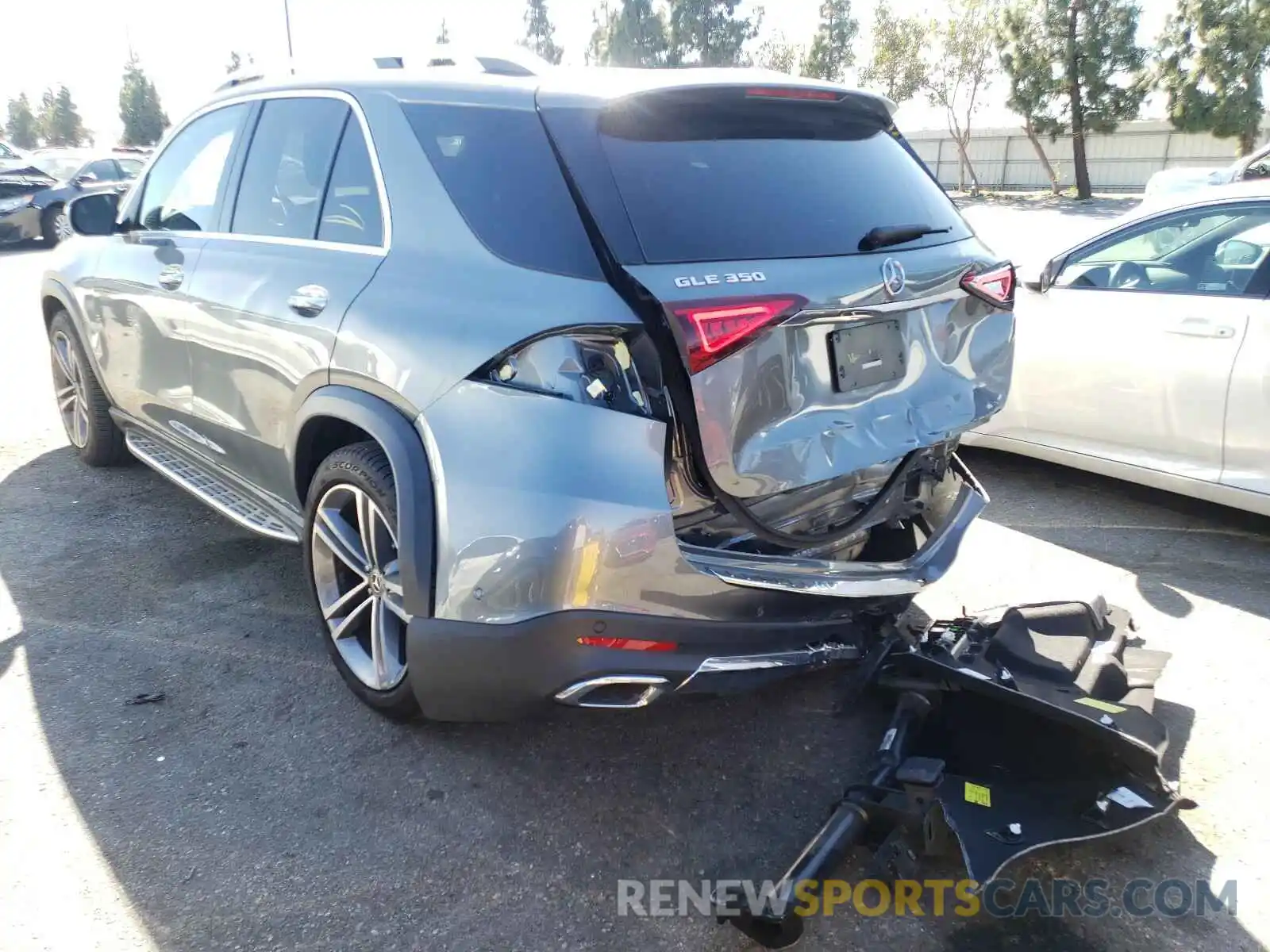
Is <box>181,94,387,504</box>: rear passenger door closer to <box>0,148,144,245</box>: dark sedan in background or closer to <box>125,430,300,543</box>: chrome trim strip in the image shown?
<box>125,430,300,543</box>: chrome trim strip

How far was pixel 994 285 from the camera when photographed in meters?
3.01

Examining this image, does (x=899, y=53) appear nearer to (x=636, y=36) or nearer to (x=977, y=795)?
(x=636, y=36)

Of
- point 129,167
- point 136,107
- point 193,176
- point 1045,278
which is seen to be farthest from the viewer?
point 136,107

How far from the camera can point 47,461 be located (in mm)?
5539

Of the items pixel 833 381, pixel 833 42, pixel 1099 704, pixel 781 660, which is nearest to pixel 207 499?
pixel 781 660

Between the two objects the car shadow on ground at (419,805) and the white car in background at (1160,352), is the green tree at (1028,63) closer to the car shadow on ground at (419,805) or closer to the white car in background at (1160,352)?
the white car in background at (1160,352)

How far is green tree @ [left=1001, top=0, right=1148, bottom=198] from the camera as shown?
100.0ft

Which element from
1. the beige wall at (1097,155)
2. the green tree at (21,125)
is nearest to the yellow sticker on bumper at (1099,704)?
the beige wall at (1097,155)

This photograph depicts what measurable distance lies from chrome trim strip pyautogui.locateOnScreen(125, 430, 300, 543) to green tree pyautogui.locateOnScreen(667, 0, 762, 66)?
→ 57.9 m

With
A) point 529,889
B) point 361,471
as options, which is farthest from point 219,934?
point 361,471

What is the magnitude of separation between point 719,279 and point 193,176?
9.13ft

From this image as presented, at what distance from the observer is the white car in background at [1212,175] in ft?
34.8

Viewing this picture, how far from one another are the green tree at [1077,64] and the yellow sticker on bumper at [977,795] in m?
34.2

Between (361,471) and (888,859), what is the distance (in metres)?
1.68
